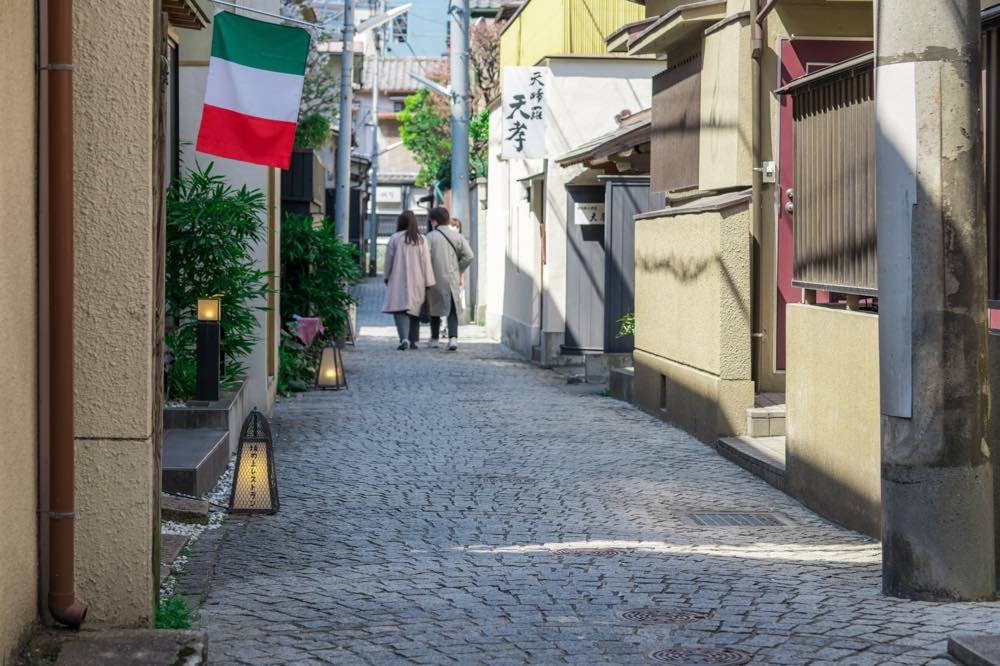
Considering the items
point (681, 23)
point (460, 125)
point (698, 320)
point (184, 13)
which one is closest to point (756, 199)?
point (698, 320)

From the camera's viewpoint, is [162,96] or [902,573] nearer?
[162,96]

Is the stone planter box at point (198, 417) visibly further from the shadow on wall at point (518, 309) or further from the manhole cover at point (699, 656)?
the shadow on wall at point (518, 309)

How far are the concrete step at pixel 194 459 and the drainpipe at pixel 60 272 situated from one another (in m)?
3.36

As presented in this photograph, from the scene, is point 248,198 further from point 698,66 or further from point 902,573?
point 902,573

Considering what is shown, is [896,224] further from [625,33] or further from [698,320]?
[625,33]

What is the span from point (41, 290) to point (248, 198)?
6.47m

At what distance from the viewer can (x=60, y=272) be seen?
518 cm

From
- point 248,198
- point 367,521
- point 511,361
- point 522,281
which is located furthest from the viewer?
point 522,281

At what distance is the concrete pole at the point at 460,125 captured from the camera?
86.1ft

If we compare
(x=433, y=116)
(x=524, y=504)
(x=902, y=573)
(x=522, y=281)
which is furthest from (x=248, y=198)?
(x=433, y=116)

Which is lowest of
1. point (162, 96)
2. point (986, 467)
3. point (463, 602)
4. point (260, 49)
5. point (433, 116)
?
point (463, 602)

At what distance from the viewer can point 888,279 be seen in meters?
6.38

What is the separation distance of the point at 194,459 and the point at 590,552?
9.18ft

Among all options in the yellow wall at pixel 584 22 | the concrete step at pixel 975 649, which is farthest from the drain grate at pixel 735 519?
the yellow wall at pixel 584 22
